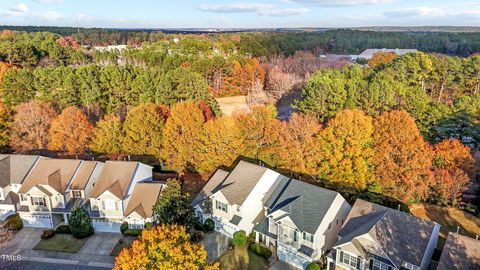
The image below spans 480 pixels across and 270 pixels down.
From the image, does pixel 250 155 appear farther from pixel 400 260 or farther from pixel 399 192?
pixel 400 260

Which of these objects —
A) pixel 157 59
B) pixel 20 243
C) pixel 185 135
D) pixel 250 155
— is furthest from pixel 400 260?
pixel 157 59

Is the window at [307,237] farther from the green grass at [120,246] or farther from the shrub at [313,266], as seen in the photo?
the green grass at [120,246]

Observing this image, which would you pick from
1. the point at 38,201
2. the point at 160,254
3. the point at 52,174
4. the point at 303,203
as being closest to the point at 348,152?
the point at 303,203

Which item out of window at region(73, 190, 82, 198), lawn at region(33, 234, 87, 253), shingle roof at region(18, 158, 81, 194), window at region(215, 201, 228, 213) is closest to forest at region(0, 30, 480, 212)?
shingle roof at region(18, 158, 81, 194)

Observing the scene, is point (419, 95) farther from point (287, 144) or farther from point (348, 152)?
point (287, 144)

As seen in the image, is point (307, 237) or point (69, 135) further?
point (69, 135)

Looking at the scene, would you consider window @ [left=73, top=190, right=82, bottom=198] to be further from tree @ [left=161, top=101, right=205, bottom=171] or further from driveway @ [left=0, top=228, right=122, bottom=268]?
tree @ [left=161, top=101, right=205, bottom=171]
